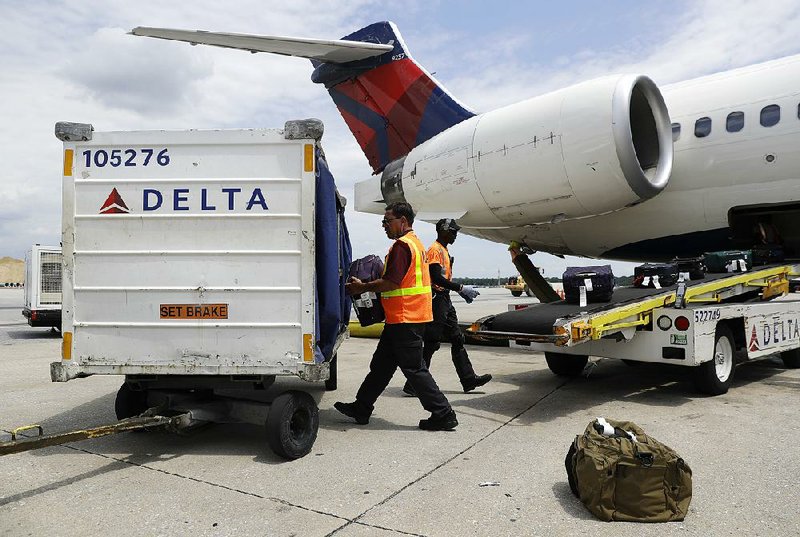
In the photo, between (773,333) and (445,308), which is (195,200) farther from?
(773,333)

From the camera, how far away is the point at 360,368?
816 cm

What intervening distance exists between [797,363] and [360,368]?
577 centimetres

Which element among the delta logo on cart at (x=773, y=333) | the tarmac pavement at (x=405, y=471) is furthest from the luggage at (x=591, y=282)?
the delta logo on cart at (x=773, y=333)

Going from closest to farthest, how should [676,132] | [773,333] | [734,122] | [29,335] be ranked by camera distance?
[773,333]
[734,122]
[676,132]
[29,335]

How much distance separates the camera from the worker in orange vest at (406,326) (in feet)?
15.4

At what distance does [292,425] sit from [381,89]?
9.80 metres

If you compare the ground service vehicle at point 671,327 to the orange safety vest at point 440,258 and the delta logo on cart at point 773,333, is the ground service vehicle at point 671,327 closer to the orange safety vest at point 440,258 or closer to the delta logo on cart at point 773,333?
the delta logo on cart at point 773,333

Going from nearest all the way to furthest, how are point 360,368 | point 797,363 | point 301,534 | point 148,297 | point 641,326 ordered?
point 301,534 < point 148,297 < point 641,326 < point 797,363 < point 360,368

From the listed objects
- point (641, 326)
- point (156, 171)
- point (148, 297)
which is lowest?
point (641, 326)

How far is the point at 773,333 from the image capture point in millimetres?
6602

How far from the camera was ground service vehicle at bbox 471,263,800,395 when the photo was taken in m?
5.29

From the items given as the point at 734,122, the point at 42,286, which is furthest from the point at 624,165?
the point at 42,286

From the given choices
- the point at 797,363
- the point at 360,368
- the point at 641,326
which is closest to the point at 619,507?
the point at 641,326

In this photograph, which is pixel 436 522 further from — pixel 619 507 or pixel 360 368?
pixel 360 368
